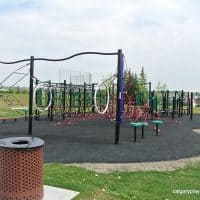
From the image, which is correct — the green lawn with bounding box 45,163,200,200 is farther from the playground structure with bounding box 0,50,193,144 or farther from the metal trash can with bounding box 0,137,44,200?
the playground structure with bounding box 0,50,193,144

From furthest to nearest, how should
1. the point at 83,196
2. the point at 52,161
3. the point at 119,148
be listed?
the point at 119,148
the point at 52,161
the point at 83,196

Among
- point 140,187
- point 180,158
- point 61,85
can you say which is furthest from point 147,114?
point 140,187

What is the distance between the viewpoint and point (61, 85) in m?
19.2

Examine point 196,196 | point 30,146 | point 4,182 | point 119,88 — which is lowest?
point 196,196

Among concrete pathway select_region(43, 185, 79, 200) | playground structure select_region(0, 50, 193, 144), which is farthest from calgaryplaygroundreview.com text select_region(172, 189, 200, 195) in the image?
playground structure select_region(0, 50, 193, 144)

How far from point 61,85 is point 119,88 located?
27.5ft

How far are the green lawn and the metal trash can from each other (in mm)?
790

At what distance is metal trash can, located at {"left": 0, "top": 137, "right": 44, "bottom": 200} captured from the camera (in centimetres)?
473

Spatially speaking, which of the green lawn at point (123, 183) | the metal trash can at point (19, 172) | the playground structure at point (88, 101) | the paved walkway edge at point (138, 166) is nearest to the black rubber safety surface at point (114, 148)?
the paved walkway edge at point (138, 166)

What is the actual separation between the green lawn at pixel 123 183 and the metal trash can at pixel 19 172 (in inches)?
31.1

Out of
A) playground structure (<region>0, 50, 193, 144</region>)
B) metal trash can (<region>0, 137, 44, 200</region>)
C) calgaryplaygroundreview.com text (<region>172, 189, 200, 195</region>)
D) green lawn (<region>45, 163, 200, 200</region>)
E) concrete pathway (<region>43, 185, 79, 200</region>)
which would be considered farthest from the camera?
playground structure (<region>0, 50, 193, 144</region>)

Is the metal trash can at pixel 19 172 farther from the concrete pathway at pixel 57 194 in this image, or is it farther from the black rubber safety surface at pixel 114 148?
the black rubber safety surface at pixel 114 148

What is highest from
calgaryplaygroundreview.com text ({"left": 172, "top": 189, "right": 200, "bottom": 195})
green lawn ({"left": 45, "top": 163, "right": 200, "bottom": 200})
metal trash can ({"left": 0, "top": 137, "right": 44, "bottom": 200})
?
metal trash can ({"left": 0, "top": 137, "right": 44, "bottom": 200})

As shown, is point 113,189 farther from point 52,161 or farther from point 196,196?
point 52,161
